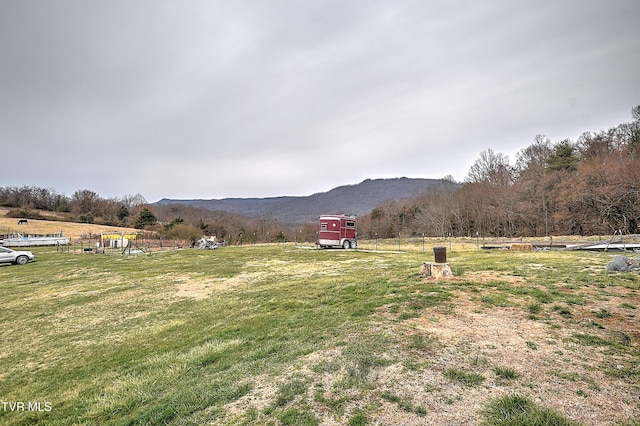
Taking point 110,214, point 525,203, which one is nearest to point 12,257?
point 525,203

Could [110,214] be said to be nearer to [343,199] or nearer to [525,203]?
[525,203]

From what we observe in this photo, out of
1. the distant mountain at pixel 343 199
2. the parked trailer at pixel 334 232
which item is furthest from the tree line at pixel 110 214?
the distant mountain at pixel 343 199

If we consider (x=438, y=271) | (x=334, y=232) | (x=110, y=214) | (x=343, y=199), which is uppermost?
(x=343, y=199)

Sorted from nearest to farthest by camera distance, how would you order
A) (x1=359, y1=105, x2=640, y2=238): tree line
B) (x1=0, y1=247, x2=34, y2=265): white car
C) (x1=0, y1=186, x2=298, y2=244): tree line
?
1. (x1=0, y1=247, x2=34, y2=265): white car
2. (x1=359, y1=105, x2=640, y2=238): tree line
3. (x1=0, y1=186, x2=298, y2=244): tree line

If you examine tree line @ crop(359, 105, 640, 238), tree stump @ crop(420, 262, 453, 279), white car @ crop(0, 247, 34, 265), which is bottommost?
white car @ crop(0, 247, 34, 265)

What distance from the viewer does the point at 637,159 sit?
31.7m

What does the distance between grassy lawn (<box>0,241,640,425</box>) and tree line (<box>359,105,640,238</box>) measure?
32.2m

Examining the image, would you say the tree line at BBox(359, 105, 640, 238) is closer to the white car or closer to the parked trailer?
the parked trailer

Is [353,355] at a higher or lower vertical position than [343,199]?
lower

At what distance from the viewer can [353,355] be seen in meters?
4.37

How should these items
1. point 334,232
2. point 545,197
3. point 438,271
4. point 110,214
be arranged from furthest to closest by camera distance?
point 110,214
point 545,197
point 334,232
point 438,271

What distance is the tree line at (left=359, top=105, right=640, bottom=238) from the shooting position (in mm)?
32625

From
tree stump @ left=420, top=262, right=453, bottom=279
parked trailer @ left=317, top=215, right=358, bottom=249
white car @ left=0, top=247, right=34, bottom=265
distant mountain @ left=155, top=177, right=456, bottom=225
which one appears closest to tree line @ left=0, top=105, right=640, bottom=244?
parked trailer @ left=317, top=215, right=358, bottom=249

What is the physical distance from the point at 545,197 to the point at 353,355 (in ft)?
158
